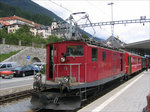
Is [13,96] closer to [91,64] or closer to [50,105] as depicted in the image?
[50,105]

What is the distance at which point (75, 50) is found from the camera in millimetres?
7852

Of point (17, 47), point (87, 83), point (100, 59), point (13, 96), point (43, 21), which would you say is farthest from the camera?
point (43, 21)

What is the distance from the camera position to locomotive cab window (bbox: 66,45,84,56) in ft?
25.3

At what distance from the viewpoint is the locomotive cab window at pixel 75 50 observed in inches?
304

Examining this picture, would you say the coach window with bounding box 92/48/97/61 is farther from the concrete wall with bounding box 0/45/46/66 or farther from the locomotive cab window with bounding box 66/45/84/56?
the concrete wall with bounding box 0/45/46/66

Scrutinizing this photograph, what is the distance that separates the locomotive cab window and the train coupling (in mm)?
2073

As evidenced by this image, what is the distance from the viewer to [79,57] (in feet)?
25.3

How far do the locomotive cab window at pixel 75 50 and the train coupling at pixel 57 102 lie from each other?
207cm

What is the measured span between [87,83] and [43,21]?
14875 centimetres

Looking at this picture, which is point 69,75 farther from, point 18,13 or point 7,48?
point 18,13

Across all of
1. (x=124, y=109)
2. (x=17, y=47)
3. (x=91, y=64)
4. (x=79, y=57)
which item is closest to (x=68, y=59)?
(x=79, y=57)

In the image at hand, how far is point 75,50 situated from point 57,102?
2584 millimetres

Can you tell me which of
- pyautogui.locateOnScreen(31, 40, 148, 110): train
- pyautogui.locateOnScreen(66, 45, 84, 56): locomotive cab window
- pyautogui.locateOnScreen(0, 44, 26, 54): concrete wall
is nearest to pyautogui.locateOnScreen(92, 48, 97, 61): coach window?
pyautogui.locateOnScreen(31, 40, 148, 110): train

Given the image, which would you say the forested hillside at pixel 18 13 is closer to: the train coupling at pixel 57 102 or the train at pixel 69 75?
the train at pixel 69 75
